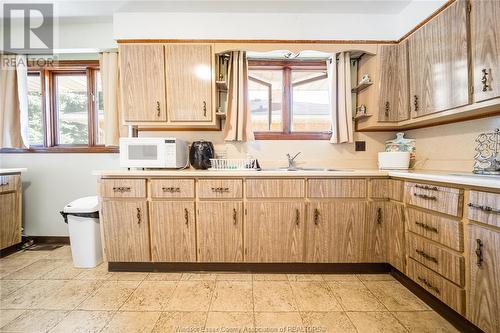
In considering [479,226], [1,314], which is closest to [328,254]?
[479,226]

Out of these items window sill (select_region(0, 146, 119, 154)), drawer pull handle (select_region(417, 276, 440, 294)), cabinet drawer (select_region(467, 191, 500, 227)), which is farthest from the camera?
window sill (select_region(0, 146, 119, 154))

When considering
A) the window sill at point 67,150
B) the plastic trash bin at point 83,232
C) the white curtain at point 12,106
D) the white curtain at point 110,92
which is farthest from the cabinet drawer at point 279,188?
the white curtain at point 12,106

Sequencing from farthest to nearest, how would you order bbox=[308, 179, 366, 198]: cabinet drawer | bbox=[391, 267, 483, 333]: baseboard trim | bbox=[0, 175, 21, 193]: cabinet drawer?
bbox=[0, 175, 21, 193]: cabinet drawer < bbox=[308, 179, 366, 198]: cabinet drawer < bbox=[391, 267, 483, 333]: baseboard trim

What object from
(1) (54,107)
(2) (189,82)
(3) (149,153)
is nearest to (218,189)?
(3) (149,153)

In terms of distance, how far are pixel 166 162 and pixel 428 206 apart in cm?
217

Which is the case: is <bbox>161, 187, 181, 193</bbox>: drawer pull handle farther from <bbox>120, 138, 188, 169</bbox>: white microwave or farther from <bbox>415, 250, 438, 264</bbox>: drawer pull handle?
<bbox>415, 250, 438, 264</bbox>: drawer pull handle

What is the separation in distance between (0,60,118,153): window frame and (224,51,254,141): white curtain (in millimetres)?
1495

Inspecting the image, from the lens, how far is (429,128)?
2252 mm

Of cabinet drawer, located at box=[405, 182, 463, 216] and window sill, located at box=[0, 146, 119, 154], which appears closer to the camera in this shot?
cabinet drawer, located at box=[405, 182, 463, 216]

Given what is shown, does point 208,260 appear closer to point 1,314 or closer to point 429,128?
point 1,314

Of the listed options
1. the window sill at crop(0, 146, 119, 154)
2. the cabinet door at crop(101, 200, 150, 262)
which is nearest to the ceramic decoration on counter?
the cabinet door at crop(101, 200, 150, 262)

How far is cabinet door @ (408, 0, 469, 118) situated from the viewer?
164 centimetres

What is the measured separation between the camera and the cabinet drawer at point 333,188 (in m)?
2.02

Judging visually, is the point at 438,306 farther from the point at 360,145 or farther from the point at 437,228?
the point at 360,145
